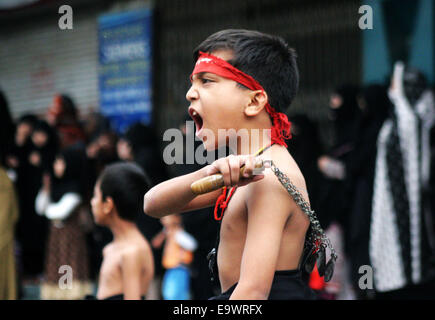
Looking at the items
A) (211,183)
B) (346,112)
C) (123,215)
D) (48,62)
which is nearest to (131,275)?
(123,215)

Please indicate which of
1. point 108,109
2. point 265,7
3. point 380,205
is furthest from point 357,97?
point 108,109

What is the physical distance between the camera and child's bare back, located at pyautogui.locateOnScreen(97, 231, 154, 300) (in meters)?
3.38

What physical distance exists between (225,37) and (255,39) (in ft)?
0.32

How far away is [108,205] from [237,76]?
5.88ft

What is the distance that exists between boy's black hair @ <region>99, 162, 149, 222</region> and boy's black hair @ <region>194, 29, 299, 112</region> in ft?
5.28

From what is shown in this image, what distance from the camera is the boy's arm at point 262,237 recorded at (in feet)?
6.03

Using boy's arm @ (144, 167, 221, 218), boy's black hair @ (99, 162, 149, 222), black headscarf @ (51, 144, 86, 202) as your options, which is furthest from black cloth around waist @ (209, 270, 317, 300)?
black headscarf @ (51, 144, 86, 202)

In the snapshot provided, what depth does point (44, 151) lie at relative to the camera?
7.83 m

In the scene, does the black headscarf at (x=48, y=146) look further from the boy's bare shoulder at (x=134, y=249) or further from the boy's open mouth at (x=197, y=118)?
the boy's open mouth at (x=197, y=118)

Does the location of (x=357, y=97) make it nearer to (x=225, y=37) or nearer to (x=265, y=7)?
(x=265, y=7)

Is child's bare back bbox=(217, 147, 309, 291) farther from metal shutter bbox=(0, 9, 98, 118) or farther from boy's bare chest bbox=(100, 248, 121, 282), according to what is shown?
metal shutter bbox=(0, 9, 98, 118)

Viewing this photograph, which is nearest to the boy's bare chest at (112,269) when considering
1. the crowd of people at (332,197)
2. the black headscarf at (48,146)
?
the crowd of people at (332,197)
